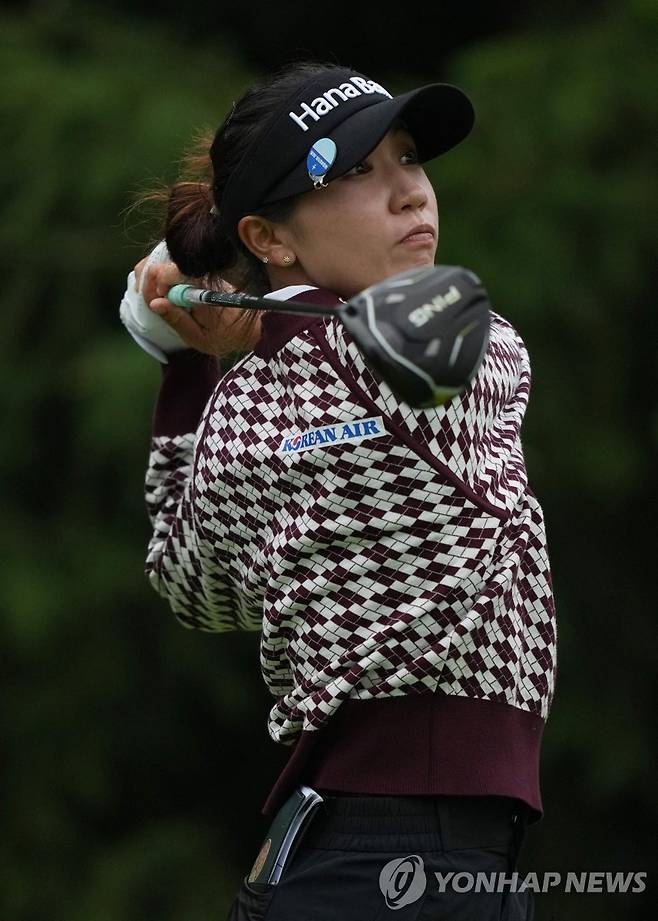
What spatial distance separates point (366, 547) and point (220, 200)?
0.43 metres

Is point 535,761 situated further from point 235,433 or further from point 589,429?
point 589,429

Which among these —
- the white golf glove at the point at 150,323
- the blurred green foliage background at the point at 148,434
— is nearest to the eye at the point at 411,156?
the white golf glove at the point at 150,323

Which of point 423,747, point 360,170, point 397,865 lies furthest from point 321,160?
point 397,865

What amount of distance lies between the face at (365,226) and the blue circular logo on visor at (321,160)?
0.02 m

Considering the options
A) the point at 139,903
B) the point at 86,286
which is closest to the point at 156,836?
the point at 139,903

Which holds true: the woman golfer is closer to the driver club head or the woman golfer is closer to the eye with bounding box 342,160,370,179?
the eye with bounding box 342,160,370,179

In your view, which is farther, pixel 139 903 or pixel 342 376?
pixel 139 903

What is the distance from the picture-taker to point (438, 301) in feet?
4.13

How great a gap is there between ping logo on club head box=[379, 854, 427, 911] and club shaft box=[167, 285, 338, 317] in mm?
511

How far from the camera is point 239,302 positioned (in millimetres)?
1495

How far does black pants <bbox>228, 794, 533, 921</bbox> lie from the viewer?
149 centimetres

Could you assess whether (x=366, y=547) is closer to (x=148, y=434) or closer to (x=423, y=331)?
(x=423, y=331)

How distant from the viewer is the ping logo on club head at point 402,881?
4.86ft

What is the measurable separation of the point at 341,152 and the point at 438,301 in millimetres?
346
